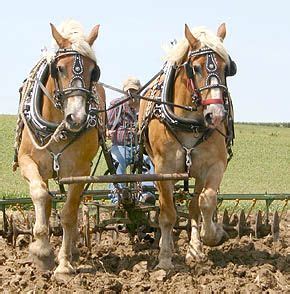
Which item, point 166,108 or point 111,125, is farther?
point 111,125

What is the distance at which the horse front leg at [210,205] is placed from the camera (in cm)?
698

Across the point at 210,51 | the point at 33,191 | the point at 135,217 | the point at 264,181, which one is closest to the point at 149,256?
the point at 135,217

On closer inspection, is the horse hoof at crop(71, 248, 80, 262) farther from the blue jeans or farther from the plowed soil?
the blue jeans

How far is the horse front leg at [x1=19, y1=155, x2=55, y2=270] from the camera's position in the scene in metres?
6.50

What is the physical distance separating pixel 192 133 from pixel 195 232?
1038mm

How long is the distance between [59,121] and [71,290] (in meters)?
1.66

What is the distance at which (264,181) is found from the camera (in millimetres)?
24172

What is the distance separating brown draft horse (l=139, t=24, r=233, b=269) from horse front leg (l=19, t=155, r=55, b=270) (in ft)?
3.54

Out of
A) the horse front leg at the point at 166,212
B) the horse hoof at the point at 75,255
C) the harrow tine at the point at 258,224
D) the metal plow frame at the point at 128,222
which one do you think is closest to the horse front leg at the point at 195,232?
the metal plow frame at the point at 128,222

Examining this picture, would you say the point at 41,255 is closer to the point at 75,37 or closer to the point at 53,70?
the point at 53,70

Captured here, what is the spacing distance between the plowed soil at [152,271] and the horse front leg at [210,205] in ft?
0.83

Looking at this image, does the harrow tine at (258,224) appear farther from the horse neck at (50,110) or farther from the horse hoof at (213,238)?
the horse neck at (50,110)

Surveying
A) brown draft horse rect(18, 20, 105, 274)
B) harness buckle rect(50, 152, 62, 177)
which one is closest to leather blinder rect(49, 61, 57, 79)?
brown draft horse rect(18, 20, 105, 274)

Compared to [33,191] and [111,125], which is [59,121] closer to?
[33,191]
